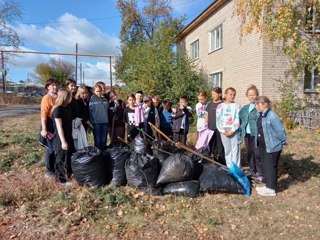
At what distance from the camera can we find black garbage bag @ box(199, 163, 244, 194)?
13.8 feet

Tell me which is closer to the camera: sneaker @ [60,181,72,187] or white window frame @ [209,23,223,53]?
sneaker @ [60,181,72,187]

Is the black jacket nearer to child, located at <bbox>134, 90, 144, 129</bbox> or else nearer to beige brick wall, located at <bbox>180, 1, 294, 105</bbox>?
child, located at <bbox>134, 90, 144, 129</bbox>

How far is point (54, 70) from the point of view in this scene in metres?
48.8

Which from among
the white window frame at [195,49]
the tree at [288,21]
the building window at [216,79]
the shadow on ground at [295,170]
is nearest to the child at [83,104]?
the shadow on ground at [295,170]

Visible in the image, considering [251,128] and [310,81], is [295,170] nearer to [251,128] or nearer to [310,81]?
[251,128]

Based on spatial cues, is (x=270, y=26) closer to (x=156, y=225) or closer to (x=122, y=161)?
(x=122, y=161)

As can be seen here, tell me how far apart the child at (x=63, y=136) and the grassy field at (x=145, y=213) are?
26 cm

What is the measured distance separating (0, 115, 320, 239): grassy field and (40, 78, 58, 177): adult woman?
295mm

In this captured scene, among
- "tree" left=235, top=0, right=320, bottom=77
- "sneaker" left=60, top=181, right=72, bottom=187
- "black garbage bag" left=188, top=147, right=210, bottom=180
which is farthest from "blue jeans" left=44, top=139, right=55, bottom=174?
"tree" left=235, top=0, right=320, bottom=77

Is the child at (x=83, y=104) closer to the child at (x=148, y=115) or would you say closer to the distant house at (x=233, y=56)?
the child at (x=148, y=115)

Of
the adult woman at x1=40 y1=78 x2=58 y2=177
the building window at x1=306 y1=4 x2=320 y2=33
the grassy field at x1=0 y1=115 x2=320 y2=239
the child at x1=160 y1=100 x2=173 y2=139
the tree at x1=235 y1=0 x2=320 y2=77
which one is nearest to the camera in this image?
the grassy field at x1=0 y1=115 x2=320 y2=239

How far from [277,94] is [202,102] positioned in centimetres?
621

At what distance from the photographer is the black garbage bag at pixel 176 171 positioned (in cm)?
418

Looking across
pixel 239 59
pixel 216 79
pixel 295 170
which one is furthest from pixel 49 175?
pixel 216 79
